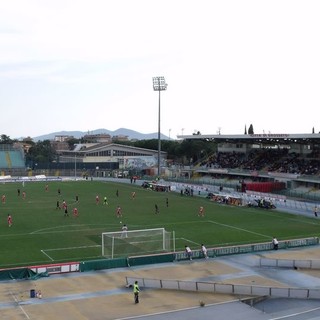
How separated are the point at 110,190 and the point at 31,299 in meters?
52.8

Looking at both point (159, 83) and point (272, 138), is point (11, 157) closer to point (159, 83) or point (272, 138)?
point (159, 83)

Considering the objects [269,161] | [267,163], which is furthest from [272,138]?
[269,161]

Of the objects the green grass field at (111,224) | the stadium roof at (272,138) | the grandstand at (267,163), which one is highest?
the stadium roof at (272,138)

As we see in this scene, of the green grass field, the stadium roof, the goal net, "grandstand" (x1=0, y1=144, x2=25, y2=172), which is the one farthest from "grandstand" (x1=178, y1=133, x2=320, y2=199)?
"grandstand" (x1=0, y1=144, x2=25, y2=172)

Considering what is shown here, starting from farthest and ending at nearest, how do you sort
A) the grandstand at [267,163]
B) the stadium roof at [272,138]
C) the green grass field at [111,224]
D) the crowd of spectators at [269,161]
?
the crowd of spectators at [269,161]
the stadium roof at [272,138]
the grandstand at [267,163]
the green grass field at [111,224]

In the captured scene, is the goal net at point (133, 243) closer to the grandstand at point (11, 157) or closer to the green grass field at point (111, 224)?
the green grass field at point (111, 224)

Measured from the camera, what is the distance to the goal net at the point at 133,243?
34625 millimetres

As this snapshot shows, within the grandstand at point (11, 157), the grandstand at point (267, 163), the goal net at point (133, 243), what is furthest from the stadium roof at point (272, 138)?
the grandstand at point (11, 157)

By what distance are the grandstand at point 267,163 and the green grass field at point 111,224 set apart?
47.7 ft

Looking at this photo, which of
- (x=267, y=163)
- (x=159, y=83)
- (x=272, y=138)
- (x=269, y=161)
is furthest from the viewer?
(x=159, y=83)

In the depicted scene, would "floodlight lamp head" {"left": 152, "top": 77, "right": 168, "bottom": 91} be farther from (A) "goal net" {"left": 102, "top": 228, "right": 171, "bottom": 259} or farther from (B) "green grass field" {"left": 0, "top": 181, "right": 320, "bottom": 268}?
(A) "goal net" {"left": 102, "top": 228, "right": 171, "bottom": 259}

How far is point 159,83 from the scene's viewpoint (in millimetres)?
88812

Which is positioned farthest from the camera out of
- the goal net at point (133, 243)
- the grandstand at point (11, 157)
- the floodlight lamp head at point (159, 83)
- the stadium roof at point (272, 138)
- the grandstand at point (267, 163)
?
the grandstand at point (11, 157)

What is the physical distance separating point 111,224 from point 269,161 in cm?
4526
